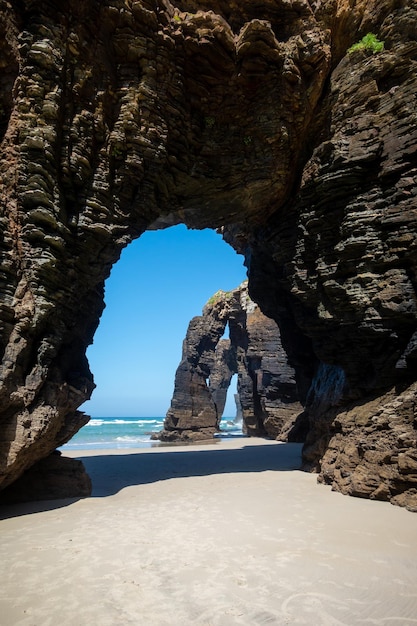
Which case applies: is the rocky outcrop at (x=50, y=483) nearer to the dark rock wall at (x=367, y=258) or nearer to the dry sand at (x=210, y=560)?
the dry sand at (x=210, y=560)

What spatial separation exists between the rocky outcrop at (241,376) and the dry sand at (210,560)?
54.8 feet

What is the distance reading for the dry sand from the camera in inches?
162

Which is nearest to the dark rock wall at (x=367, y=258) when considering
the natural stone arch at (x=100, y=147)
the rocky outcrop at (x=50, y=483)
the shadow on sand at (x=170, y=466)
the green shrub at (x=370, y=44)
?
the green shrub at (x=370, y=44)

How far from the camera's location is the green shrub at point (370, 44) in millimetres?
10609

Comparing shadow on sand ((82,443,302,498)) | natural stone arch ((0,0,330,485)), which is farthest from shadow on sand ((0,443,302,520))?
natural stone arch ((0,0,330,485))

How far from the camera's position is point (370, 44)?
10734 millimetres

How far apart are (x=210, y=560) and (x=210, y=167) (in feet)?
37.4

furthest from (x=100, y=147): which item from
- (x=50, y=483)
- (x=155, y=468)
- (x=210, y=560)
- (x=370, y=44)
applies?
(x=155, y=468)

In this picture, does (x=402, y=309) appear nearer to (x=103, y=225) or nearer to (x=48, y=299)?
(x=103, y=225)

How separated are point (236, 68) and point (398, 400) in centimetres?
1114

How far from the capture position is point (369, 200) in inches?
415

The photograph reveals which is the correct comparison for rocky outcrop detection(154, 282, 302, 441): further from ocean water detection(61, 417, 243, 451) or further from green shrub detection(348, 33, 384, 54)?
green shrub detection(348, 33, 384, 54)

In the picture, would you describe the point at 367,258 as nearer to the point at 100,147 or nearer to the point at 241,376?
the point at 100,147

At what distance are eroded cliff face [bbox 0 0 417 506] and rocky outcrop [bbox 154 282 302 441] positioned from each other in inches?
606
